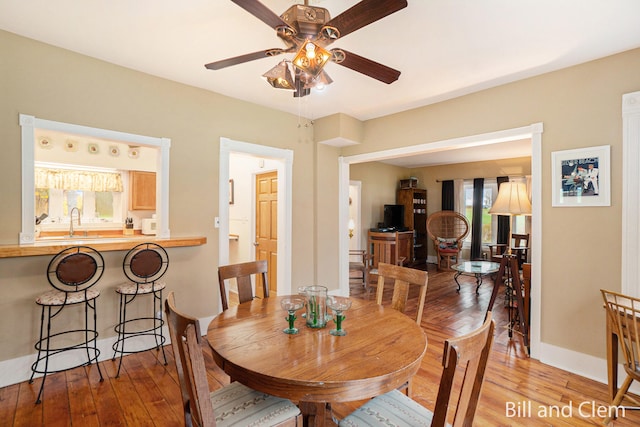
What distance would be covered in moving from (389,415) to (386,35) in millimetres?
2468

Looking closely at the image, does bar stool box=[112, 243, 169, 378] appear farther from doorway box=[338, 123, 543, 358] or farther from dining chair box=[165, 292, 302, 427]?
doorway box=[338, 123, 543, 358]

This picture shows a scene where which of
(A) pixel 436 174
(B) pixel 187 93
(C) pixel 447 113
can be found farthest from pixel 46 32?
(A) pixel 436 174

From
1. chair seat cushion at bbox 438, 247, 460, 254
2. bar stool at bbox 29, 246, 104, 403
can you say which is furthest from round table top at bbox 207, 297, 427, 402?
chair seat cushion at bbox 438, 247, 460, 254

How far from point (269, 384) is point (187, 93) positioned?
3126 mm

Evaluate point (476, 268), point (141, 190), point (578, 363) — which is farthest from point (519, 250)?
point (141, 190)

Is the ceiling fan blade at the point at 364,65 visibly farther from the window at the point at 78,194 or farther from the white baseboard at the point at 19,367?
the window at the point at 78,194

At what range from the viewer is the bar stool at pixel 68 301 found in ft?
7.58

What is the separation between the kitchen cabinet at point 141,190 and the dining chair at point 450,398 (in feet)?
18.6

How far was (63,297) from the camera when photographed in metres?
2.36

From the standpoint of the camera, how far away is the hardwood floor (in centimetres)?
203

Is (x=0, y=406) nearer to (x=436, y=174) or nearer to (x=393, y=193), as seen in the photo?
(x=393, y=193)

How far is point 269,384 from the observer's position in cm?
119

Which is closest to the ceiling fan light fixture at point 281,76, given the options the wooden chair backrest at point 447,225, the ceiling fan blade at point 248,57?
the ceiling fan blade at point 248,57

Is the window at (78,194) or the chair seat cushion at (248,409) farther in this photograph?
the window at (78,194)
